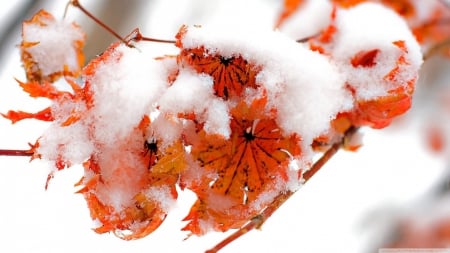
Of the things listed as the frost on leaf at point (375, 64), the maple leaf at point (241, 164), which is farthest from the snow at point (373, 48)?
the maple leaf at point (241, 164)

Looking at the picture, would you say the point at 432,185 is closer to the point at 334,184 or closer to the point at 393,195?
the point at 393,195

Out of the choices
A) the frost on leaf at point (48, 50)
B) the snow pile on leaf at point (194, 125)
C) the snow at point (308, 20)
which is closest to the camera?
the snow pile on leaf at point (194, 125)

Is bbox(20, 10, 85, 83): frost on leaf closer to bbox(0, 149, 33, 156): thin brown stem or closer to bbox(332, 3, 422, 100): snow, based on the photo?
bbox(0, 149, 33, 156): thin brown stem

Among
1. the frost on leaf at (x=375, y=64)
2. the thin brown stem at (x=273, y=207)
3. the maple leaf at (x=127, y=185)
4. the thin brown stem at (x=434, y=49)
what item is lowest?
the maple leaf at (x=127, y=185)

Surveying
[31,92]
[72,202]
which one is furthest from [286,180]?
[72,202]

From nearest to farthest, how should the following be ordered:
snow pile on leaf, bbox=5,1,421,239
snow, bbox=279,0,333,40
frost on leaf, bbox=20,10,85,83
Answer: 1. snow pile on leaf, bbox=5,1,421,239
2. frost on leaf, bbox=20,10,85,83
3. snow, bbox=279,0,333,40

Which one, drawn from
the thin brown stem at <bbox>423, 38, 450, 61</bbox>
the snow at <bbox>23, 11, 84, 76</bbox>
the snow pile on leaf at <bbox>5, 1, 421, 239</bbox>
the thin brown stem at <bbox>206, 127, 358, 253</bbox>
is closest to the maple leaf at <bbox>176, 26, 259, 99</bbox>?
the snow pile on leaf at <bbox>5, 1, 421, 239</bbox>

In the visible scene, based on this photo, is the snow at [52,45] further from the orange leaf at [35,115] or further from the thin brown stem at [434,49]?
the thin brown stem at [434,49]
